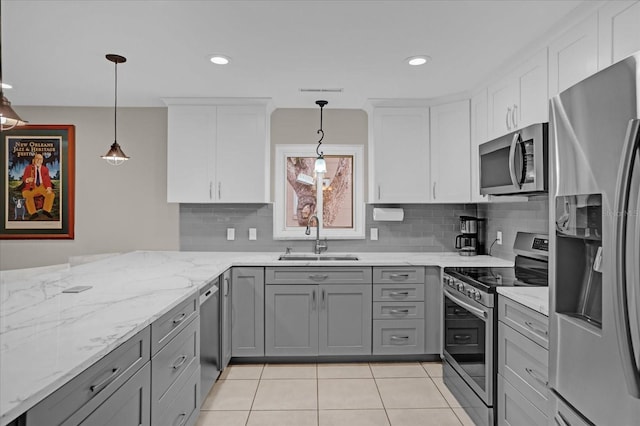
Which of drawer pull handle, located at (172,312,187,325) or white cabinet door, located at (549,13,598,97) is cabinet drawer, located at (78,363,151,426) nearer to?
drawer pull handle, located at (172,312,187,325)

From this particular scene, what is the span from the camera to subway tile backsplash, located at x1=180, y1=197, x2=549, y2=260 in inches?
157

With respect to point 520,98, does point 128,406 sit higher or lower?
lower

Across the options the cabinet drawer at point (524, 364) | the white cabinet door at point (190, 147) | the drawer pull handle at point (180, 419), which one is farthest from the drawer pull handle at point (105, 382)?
the white cabinet door at point (190, 147)

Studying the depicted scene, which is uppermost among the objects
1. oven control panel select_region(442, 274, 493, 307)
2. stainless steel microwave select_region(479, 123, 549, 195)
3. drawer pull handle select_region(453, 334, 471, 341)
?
stainless steel microwave select_region(479, 123, 549, 195)

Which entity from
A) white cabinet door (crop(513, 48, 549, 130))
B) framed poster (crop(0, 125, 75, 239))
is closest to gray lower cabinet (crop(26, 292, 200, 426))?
white cabinet door (crop(513, 48, 549, 130))

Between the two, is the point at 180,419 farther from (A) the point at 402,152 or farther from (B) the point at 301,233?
(A) the point at 402,152

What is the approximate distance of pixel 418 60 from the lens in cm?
279

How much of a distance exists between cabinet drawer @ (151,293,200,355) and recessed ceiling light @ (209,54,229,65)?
153 cm

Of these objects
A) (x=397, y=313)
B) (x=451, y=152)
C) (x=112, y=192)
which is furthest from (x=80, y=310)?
(x=451, y=152)

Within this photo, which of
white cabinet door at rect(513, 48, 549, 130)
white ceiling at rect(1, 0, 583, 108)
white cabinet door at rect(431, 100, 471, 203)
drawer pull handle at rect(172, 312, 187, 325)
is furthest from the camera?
white cabinet door at rect(431, 100, 471, 203)

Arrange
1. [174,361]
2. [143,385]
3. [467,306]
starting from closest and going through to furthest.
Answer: [143,385]
[174,361]
[467,306]

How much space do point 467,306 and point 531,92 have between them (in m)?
1.41

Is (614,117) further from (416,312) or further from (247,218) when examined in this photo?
(247,218)

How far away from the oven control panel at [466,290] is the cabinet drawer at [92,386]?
5.81ft
